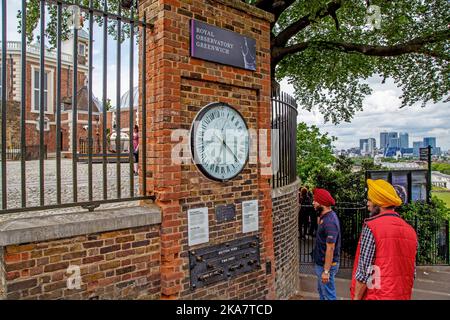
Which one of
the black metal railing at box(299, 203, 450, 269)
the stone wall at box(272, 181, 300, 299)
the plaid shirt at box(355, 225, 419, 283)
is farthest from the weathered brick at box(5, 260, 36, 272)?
the black metal railing at box(299, 203, 450, 269)

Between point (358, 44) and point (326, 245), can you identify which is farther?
point (358, 44)

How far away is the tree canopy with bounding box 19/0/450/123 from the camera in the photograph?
9.16m

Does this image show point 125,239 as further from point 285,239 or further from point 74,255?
point 285,239

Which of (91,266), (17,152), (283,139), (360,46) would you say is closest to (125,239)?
(91,266)

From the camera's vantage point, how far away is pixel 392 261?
277cm

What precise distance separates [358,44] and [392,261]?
8495 millimetres

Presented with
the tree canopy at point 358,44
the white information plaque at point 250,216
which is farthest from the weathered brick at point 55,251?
the tree canopy at point 358,44

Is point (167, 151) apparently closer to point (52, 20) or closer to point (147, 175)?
point (147, 175)

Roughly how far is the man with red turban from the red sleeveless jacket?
161cm

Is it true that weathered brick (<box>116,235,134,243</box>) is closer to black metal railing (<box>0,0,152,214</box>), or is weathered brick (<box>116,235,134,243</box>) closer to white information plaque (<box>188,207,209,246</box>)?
black metal railing (<box>0,0,152,214</box>)

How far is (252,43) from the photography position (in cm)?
452
